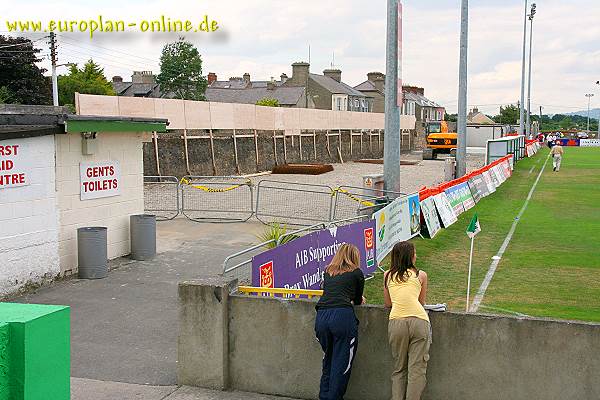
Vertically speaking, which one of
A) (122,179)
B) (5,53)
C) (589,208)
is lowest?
(589,208)

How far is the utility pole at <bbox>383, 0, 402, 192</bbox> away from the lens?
17.0 metres

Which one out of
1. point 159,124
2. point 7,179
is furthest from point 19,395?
point 159,124

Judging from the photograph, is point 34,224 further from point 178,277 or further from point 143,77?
point 143,77

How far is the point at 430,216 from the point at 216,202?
26.2ft

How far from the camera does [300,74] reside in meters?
91.4

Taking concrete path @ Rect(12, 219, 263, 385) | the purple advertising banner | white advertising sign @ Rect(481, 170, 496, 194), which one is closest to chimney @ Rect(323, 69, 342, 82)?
white advertising sign @ Rect(481, 170, 496, 194)

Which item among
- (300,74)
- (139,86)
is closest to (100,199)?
(300,74)

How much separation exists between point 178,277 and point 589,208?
19511mm

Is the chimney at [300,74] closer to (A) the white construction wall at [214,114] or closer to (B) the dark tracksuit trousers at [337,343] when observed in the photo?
(A) the white construction wall at [214,114]

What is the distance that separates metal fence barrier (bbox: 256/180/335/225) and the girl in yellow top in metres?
11.6

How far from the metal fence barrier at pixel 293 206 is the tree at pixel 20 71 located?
3753 centimetres

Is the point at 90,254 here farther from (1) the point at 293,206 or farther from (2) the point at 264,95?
(2) the point at 264,95

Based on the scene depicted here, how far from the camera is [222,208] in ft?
77.8

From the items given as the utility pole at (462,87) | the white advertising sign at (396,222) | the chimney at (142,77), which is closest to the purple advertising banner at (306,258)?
the white advertising sign at (396,222)
